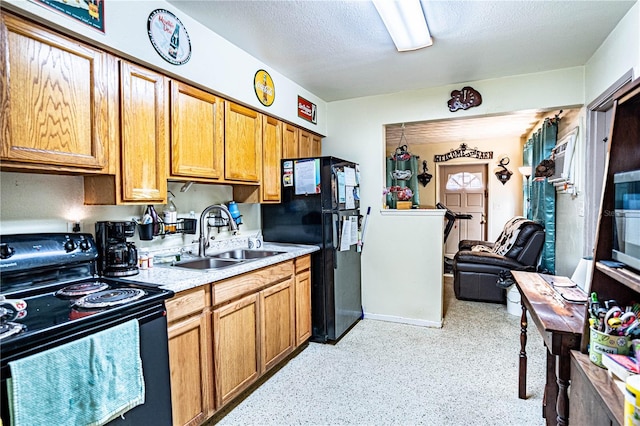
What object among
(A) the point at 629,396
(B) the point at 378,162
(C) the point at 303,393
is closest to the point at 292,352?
(C) the point at 303,393

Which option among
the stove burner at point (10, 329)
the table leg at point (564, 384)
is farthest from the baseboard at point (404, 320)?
the stove burner at point (10, 329)

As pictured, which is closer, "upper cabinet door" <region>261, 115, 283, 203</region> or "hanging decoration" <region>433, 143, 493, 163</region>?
"upper cabinet door" <region>261, 115, 283, 203</region>

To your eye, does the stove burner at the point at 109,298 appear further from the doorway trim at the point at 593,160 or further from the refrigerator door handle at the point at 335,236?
the doorway trim at the point at 593,160

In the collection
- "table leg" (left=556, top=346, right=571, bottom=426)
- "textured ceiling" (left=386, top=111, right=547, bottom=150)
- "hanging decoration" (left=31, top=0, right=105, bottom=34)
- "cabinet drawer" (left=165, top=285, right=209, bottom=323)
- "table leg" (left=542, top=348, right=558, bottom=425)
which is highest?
"textured ceiling" (left=386, top=111, right=547, bottom=150)

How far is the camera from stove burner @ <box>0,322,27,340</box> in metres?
1.05

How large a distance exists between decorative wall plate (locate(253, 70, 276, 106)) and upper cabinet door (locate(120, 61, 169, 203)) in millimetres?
857

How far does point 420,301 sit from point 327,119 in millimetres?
2211

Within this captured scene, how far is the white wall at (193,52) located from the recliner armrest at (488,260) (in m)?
2.64

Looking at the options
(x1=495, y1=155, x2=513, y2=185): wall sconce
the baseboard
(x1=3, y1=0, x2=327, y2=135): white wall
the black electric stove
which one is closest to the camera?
the black electric stove

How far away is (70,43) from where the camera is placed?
1524mm

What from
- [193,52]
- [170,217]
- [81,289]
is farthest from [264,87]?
[81,289]

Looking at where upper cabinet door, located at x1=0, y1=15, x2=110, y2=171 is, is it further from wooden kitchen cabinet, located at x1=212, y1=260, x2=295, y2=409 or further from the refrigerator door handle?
the refrigerator door handle

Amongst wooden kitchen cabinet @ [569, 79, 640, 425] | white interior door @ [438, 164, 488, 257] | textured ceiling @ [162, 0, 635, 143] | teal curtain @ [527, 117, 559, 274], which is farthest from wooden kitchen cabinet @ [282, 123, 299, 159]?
white interior door @ [438, 164, 488, 257]

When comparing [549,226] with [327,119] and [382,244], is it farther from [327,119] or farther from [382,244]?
[327,119]
